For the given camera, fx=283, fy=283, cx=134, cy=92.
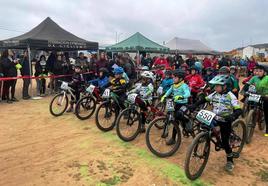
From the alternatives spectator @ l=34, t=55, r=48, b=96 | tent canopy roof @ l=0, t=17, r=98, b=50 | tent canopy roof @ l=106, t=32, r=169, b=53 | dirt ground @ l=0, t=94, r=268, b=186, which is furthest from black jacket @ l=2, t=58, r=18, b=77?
tent canopy roof @ l=106, t=32, r=169, b=53

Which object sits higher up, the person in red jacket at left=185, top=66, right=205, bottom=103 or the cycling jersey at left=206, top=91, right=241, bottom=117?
the person in red jacket at left=185, top=66, right=205, bottom=103

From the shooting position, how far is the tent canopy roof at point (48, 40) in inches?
474

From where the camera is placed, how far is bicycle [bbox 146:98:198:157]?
553cm

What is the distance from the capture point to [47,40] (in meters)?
12.6

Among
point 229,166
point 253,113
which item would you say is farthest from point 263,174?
point 253,113

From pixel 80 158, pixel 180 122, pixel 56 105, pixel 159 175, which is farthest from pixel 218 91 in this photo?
pixel 56 105

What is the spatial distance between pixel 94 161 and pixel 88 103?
3.07 m

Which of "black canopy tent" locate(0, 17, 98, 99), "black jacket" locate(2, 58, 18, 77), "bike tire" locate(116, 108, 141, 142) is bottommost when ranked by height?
"bike tire" locate(116, 108, 141, 142)

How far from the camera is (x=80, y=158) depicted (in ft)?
17.9

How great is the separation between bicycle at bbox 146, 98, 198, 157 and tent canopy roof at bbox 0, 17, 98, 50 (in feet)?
26.7

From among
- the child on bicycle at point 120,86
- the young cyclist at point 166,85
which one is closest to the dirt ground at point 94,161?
the child on bicycle at point 120,86

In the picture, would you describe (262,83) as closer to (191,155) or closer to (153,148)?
(153,148)

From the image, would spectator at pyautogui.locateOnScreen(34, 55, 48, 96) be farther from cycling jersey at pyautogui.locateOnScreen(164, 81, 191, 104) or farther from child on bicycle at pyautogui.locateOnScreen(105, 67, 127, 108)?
cycling jersey at pyautogui.locateOnScreen(164, 81, 191, 104)

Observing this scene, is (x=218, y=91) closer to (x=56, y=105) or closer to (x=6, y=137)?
(x=6, y=137)
